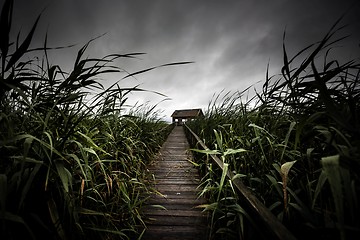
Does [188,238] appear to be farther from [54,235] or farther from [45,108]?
[45,108]

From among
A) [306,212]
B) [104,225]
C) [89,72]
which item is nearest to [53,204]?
[104,225]

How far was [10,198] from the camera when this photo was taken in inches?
31.9

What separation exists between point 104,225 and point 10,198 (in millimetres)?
616

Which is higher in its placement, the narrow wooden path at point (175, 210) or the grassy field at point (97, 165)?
the grassy field at point (97, 165)

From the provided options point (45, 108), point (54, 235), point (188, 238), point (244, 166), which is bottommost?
point (188, 238)

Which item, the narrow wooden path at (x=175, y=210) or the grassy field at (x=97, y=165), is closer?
the grassy field at (x=97, y=165)

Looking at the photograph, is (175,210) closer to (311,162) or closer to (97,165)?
(97,165)

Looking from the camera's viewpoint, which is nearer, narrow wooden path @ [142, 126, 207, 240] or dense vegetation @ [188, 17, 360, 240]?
dense vegetation @ [188, 17, 360, 240]

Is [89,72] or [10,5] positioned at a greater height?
[10,5]

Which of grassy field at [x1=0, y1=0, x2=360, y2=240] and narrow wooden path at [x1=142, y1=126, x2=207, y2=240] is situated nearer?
grassy field at [x1=0, y1=0, x2=360, y2=240]

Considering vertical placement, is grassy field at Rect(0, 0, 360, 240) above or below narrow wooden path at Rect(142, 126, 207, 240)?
above

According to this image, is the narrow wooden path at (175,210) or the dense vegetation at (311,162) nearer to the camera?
the dense vegetation at (311,162)

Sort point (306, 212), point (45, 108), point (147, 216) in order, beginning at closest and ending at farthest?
point (306, 212), point (45, 108), point (147, 216)

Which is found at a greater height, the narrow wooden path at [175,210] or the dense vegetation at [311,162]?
the dense vegetation at [311,162]
